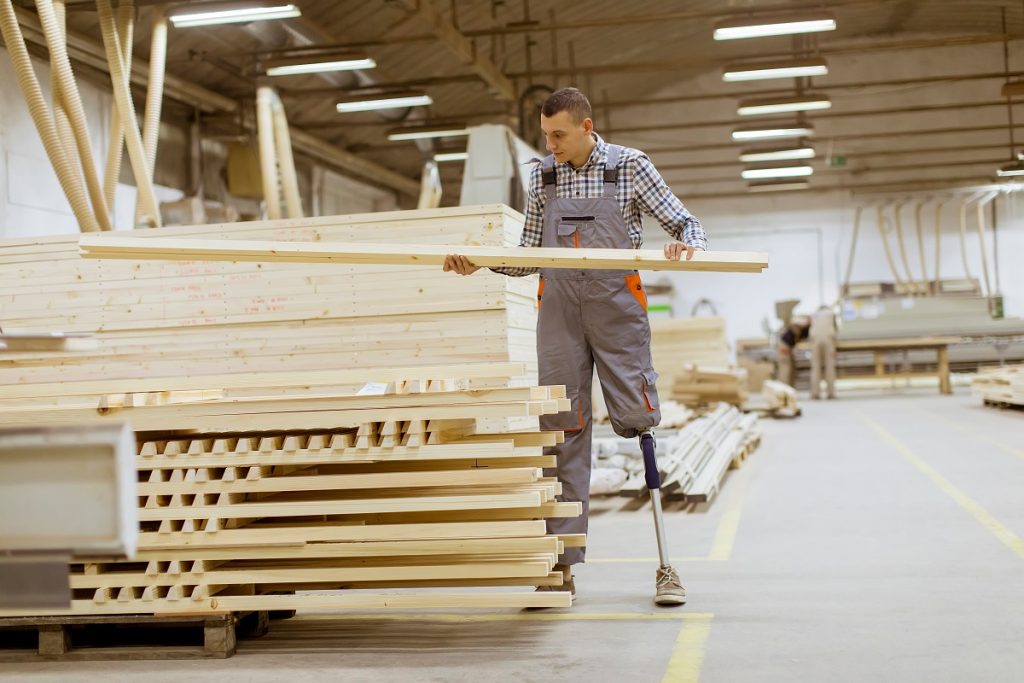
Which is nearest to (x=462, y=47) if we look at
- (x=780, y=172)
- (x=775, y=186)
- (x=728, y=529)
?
(x=780, y=172)

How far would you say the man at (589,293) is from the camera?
13.1ft

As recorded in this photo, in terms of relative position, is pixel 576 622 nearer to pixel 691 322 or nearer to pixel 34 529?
pixel 34 529

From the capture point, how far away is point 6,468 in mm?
1720

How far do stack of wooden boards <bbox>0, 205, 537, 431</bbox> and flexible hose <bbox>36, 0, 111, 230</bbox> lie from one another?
2.77 feet

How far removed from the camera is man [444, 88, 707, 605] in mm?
3996

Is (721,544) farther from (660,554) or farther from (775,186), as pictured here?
(775,186)

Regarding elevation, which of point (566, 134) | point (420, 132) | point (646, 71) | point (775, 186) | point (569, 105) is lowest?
point (566, 134)

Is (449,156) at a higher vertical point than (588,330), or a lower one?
higher

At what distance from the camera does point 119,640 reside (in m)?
3.94

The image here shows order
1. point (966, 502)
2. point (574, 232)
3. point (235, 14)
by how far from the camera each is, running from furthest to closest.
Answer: point (235, 14), point (966, 502), point (574, 232)

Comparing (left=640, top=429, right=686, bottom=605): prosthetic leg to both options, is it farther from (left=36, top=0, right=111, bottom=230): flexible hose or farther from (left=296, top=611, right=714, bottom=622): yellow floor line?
(left=36, top=0, right=111, bottom=230): flexible hose

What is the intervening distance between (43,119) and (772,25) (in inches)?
355

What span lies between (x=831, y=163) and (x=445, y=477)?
2290 centimetres

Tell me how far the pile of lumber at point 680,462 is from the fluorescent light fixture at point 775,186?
50.1 feet
